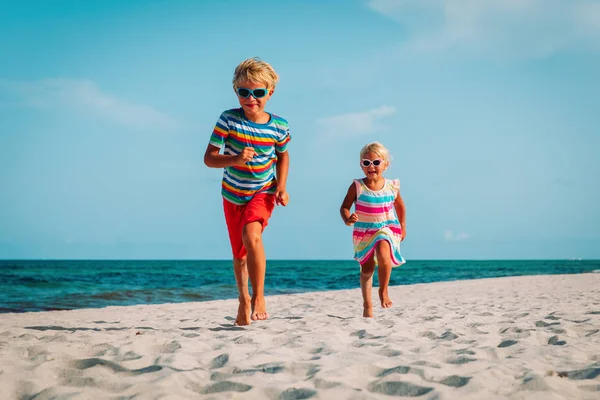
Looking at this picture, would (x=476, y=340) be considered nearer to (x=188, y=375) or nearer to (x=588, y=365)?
(x=588, y=365)

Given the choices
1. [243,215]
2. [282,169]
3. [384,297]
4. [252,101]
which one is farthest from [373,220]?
[252,101]

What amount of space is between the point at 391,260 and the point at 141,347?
2.62 metres

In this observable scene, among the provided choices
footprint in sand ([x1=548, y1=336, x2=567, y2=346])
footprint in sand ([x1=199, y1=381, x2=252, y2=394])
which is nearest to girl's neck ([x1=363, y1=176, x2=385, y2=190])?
footprint in sand ([x1=548, y1=336, x2=567, y2=346])

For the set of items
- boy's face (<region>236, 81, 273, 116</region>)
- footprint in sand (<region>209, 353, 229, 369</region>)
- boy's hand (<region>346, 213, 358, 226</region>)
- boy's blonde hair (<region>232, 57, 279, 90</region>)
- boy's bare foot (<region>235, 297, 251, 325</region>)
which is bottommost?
footprint in sand (<region>209, 353, 229, 369</region>)

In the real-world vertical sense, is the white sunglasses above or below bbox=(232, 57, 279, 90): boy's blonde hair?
below

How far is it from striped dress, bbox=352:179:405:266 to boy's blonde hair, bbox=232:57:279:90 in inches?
59.6

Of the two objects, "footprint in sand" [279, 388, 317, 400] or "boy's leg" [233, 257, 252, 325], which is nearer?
"footprint in sand" [279, 388, 317, 400]

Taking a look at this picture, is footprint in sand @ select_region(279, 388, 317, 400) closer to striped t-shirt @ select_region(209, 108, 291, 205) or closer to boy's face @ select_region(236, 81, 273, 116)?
→ striped t-shirt @ select_region(209, 108, 291, 205)

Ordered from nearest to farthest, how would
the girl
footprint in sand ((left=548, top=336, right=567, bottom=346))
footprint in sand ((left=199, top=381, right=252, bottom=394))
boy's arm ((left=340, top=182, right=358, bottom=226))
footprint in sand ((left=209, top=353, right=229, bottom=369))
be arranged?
footprint in sand ((left=199, top=381, right=252, bottom=394)) → footprint in sand ((left=209, top=353, right=229, bottom=369)) → footprint in sand ((left=548, top=336, right=567, bottom=346)) → the girl → boy's arm ((left=340, top=182, right=358, bottom=226))

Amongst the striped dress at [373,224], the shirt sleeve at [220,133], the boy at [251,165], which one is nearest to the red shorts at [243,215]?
the boy at [251,165]

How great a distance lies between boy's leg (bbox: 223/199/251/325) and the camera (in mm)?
4102

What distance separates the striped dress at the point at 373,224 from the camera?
4.85 metres

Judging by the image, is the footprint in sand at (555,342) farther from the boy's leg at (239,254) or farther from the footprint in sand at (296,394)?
the boy's leg at (239,254)

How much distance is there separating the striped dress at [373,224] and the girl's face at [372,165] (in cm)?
13
